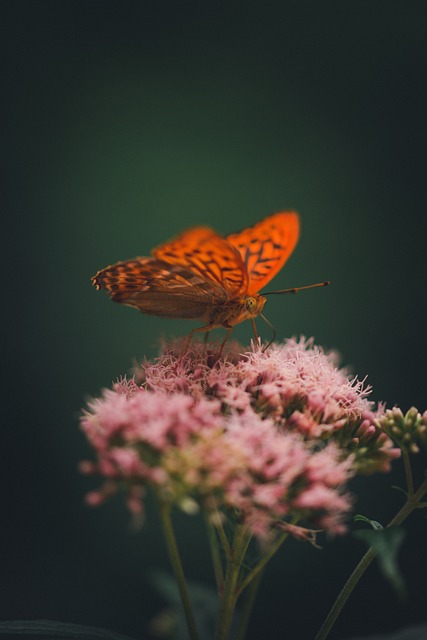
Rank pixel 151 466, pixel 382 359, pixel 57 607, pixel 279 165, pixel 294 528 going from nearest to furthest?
pixel 151 466 → pixel 294 528 → pixel 57 607 → pixel 382 359 → pixel 279 165

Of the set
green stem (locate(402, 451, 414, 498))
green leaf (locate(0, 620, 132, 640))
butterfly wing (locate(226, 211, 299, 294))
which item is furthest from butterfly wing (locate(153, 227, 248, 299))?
green leaf (locate(0, 620, 132, 640))

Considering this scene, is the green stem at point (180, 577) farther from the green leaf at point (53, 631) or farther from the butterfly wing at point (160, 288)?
the butterfly wing at point (160, 288)

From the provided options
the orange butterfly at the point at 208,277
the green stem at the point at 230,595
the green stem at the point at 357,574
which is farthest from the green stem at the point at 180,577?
the orange butterfly at the point at 208,277

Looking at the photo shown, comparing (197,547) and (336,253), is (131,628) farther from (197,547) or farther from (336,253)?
(336,253)

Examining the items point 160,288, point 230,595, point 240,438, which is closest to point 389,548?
point 240,438

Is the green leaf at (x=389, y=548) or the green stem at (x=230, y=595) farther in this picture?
the green stem at (x=230, y=595)

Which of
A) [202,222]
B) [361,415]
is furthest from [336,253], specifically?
[361,415]

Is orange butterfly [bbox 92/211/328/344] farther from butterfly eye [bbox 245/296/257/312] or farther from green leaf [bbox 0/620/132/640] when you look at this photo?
green leaf [bbox 0/620/132/640]

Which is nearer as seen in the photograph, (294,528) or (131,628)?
(294,528)

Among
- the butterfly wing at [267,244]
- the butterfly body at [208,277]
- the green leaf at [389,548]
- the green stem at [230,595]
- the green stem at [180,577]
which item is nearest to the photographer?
the green leaf at [389,548]
